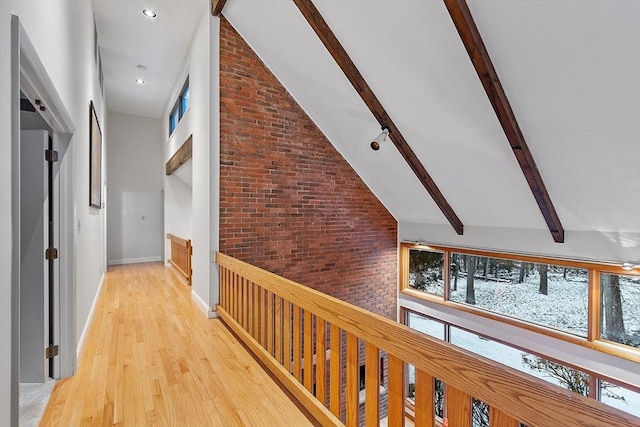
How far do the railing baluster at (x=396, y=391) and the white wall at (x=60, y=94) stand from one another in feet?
4.85

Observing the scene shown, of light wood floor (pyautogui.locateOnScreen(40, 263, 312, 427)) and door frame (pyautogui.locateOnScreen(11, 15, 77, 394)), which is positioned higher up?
door frame (pyautogui.locateOnScreen(11, 15, 77, 394))

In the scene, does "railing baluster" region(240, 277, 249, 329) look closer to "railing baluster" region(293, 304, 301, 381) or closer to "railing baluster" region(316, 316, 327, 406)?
"railing baluster" region(293, 304, 301, 381)

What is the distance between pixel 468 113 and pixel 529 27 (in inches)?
36.2

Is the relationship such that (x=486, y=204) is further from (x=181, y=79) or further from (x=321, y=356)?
(x=181, y=79)

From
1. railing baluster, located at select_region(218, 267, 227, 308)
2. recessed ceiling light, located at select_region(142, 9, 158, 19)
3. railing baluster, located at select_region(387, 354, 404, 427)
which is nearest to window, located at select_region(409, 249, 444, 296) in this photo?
railing baluster, located at select_region(218, 267, 227, 308)

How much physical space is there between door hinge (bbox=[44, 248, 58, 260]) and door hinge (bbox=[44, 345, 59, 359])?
66 cm

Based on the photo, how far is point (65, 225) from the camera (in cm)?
233

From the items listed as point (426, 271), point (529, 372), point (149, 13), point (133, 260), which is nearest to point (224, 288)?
point (149, 13)

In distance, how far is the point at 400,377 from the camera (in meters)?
1.39

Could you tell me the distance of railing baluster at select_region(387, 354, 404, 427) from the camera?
138 cm

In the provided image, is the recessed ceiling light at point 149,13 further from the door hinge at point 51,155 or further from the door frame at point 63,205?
the door hinge at point 51,155

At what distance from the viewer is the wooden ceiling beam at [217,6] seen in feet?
11.5

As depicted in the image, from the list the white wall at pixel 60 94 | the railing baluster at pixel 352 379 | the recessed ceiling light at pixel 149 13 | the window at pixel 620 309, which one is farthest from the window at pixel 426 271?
the recessed ceiling light at pixel 149 13

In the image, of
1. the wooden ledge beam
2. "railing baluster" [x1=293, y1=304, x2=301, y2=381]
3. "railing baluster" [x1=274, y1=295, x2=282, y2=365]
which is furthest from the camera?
the wooden ledge beam
